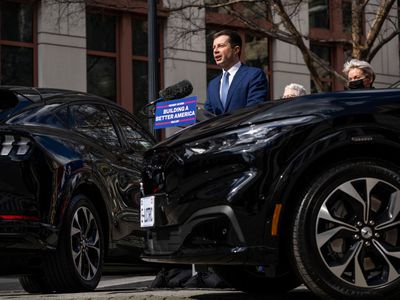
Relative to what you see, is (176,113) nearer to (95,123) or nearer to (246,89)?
(95,123)

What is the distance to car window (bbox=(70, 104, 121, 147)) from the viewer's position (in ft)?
28.1

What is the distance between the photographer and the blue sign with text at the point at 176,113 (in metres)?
12.5

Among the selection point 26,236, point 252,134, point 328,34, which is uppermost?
point 328,34

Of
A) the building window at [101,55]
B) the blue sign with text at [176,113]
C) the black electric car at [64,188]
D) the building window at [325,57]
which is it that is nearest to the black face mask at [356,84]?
the black electric car at [64,188]

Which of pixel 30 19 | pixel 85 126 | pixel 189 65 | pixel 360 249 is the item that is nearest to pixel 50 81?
pixel 30 19

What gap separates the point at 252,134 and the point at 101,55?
17.7m

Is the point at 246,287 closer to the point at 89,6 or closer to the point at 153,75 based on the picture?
the point at 153,75

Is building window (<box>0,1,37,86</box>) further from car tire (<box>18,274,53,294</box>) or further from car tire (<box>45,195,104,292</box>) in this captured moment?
car tire (<box>45,195,104,292</box>)

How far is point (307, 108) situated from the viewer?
219 inches

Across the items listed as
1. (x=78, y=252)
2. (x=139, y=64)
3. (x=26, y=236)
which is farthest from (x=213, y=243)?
(x=139, y=64)

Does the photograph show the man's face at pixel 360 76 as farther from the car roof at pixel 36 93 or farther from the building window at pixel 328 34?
the building window at pixel 328 34

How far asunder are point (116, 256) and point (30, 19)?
13.6 meters

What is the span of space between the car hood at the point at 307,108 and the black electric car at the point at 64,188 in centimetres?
195

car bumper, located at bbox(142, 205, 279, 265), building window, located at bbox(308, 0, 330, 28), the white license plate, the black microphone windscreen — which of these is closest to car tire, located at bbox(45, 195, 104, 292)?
the black microphone windscreen
